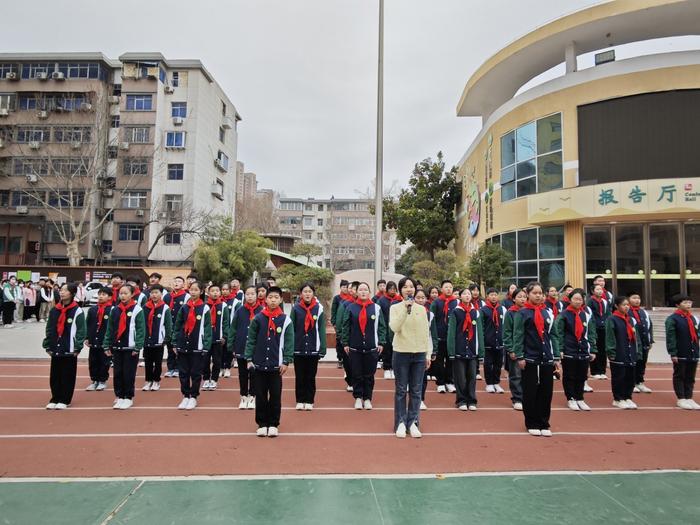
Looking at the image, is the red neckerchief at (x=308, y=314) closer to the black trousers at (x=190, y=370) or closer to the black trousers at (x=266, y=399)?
the black trousers at (x=266, y=399)

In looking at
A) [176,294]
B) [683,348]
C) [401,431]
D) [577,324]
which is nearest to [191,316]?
[176,294]

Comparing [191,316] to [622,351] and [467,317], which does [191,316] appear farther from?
[622,351]

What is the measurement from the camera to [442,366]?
785 centimetres

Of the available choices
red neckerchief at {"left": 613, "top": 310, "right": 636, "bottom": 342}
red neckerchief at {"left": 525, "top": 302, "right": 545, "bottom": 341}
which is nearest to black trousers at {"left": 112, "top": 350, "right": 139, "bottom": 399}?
red neckerchief at {"left": 525, "top": 302, "right": 545, "bottom": 341}

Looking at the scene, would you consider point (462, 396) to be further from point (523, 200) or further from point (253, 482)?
point (523, 200)

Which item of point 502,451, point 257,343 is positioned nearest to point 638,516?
point 502,451

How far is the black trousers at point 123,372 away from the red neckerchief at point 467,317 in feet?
15.7

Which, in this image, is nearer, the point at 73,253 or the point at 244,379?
the point at 244,379

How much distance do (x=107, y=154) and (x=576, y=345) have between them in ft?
112

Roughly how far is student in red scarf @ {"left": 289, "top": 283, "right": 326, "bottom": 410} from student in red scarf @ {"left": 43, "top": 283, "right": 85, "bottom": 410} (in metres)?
3.02

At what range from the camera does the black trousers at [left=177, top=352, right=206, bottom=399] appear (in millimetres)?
6426

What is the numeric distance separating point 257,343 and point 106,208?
32905 millimetres

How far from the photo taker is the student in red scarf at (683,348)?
6.86m

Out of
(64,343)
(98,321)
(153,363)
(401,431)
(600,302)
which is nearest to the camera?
(401,431)
